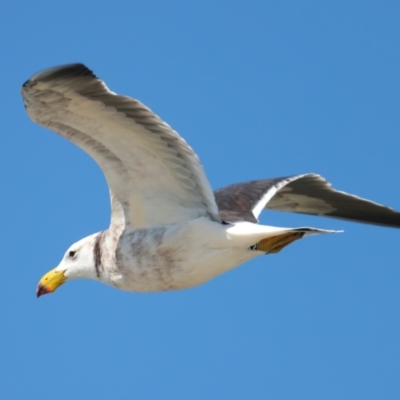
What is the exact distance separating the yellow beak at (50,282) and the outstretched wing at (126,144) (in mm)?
→ 1303

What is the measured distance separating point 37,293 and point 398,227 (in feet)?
12.6

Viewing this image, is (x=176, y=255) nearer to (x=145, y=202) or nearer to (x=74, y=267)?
(x=145, y=202)

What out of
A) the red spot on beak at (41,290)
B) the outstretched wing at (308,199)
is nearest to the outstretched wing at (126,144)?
the outstretched wing at (308,199)

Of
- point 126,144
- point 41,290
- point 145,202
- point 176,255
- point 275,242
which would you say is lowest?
point 41,290

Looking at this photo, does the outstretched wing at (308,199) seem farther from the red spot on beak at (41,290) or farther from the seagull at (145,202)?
the red spot on beak at (41,290)

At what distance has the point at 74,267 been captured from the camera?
37.2ft

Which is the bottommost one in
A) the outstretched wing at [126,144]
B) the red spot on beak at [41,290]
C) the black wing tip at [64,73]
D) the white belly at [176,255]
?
the red spot on beak at [41,290]

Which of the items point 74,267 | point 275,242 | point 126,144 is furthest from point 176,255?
point 74,267

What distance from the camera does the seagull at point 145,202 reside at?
9.41m

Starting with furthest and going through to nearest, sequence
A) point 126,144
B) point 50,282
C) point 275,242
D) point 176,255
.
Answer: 1. point 50,282
2. point 176,255
3. point 275,242
4. point 126,144

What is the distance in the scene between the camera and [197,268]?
10.2m

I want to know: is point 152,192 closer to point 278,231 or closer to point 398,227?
point 278,231

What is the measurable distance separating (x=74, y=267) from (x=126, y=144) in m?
1.93

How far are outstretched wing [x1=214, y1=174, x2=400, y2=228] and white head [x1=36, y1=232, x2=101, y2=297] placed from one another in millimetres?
Result: 1317
